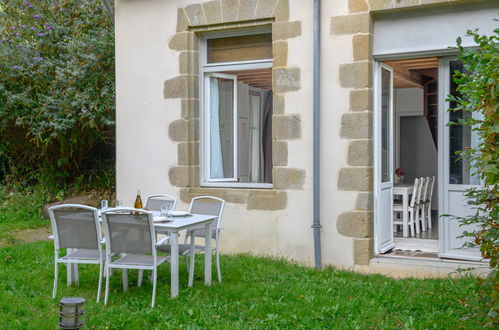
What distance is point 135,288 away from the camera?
5.43 m

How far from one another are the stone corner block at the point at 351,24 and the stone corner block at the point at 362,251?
2190 mm

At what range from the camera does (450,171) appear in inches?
237

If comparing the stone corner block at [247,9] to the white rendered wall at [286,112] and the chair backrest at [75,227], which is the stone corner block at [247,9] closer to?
the white rendered wall at [286,112]

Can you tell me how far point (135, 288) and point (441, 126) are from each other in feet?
11.3

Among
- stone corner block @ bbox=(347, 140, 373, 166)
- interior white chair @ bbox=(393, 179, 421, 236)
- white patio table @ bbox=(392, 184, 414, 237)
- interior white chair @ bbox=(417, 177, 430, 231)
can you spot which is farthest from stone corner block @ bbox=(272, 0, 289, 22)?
interior white chair @ bbox=(417, 177, 430, 231)

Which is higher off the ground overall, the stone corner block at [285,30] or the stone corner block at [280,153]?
the stone corner block at [285,30]

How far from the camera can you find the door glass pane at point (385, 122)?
6504 mm

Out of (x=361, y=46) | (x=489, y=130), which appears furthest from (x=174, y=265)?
(x=361, y=46)

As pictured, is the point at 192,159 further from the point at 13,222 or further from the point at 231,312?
the point at 13,222

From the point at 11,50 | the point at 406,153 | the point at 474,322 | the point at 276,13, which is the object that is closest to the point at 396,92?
the point at 406,153

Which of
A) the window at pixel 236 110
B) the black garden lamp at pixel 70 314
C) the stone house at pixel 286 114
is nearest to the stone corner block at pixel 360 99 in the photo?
the stone house at pixel 286 114

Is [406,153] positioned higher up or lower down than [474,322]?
higher up

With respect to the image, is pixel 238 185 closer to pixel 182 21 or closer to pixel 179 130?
pixel 179 130

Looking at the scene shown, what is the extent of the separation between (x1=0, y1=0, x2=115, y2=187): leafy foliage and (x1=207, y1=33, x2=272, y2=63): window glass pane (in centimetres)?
255
